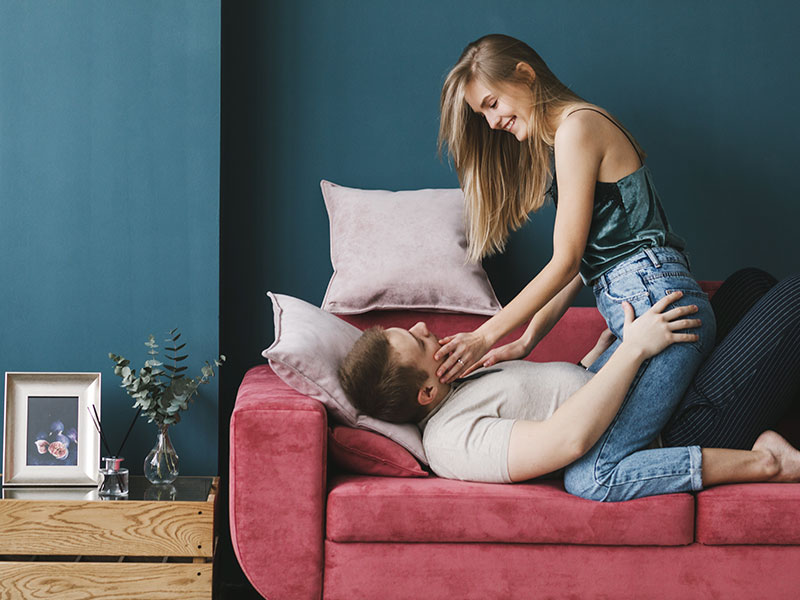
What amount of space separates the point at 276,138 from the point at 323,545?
1564 millimetres

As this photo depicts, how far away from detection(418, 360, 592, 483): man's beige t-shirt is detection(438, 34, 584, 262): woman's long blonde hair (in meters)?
0.49

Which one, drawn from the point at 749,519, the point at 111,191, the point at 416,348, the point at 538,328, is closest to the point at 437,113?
the point at 538,328

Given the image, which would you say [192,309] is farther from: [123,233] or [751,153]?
[751,153]

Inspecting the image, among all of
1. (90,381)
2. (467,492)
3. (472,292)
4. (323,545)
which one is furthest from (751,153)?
(90,381)

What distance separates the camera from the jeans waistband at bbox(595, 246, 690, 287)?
1790 millimetres

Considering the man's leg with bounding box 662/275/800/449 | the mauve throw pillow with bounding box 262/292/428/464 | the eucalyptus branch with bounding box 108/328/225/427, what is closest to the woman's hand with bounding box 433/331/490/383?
the mauve throw pillow with bounding box 262/292/428/464

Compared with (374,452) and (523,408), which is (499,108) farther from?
(374,452)

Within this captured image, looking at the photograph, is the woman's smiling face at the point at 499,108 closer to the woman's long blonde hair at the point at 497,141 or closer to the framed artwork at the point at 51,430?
the woman's long blonde hair at the point at 497,141

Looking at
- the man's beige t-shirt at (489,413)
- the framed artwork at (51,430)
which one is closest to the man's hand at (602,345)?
the man's beige t-shirt at (489,413)

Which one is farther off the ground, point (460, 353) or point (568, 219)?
point (568, 219)

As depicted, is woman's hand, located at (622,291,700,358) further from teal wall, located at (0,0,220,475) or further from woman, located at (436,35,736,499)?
teal wall, located at (0,0,220,475)

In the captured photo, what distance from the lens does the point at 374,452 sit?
174cm

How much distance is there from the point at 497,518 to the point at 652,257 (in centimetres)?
70

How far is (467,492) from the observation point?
165 cm
